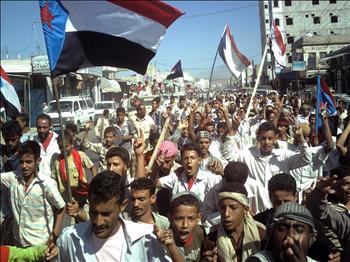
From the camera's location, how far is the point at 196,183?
3764 mm

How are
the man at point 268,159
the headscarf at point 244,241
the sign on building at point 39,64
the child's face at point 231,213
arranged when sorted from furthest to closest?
the sign on building at point 39,64 < the man at point 268,159 < the child's face at point 231,213 < the headscarf at point 244,241

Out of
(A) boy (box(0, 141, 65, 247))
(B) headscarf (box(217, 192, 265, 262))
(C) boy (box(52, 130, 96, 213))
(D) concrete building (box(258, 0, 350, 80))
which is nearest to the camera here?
(B) headscarf (box(217, 192, 265, 262))

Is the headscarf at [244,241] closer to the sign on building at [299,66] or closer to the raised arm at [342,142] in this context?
the raised arm at [342,142]

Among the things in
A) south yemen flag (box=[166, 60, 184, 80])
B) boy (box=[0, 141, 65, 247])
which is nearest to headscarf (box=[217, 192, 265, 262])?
boy (box=[0, 141, 65, 247])

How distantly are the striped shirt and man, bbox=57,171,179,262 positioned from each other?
Result: 1.03 m

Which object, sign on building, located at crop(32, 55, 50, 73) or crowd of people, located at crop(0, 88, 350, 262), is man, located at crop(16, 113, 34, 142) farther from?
sign on building, located at crop(32, 55, 50, 73)

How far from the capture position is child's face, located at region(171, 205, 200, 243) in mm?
2762

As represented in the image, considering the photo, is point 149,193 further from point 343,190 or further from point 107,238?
point 343,190

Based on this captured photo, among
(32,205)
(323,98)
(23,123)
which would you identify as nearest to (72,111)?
(23,123)

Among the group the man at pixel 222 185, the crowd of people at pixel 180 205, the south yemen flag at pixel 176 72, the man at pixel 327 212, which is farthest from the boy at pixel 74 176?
the south yemen flag at pixel 176 72

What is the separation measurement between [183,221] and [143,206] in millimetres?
428

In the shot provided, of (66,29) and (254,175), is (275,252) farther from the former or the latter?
(66,29)

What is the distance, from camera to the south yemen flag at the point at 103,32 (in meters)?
3.40

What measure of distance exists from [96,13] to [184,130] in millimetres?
3802
